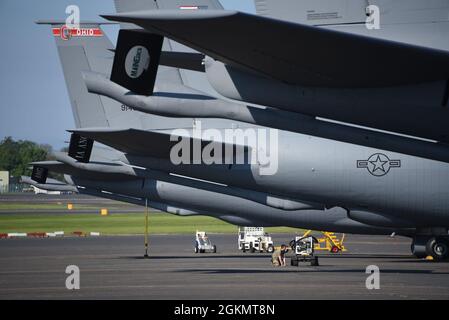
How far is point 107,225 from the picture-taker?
80.9m

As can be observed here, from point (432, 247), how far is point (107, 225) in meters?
47.6

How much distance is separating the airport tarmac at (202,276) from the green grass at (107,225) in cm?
2412

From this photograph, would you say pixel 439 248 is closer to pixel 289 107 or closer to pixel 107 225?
pixel 289 107

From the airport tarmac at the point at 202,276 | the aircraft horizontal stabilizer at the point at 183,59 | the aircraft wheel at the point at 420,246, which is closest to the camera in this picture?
the airport tarmac at the point at 202,276

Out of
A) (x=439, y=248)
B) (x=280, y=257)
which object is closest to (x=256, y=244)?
(x=439, y=248)

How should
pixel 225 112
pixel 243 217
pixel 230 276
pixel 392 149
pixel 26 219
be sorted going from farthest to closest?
pixel 26 219 → pixel 243 217 → pixel 230 276 → pixel 392 149 → pixel 225 112

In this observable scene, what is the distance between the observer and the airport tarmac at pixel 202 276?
22.5 meters

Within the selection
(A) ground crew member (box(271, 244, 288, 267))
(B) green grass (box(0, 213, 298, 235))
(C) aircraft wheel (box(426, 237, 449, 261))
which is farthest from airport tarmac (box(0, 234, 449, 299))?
(B) green grass (box(0, 213, 298, 235))

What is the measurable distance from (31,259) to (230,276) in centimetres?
1484

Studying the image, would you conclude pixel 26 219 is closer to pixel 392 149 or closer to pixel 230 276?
pixel 230 276

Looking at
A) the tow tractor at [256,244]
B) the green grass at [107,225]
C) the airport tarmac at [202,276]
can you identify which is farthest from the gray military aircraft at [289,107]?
the green grass at [107,225]

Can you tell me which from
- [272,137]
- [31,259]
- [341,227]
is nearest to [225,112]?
[272,137]

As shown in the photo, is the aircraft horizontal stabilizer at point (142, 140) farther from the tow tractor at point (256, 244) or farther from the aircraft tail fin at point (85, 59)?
the tow tractor at point (256, 244)

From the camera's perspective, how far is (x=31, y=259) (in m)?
40.6
